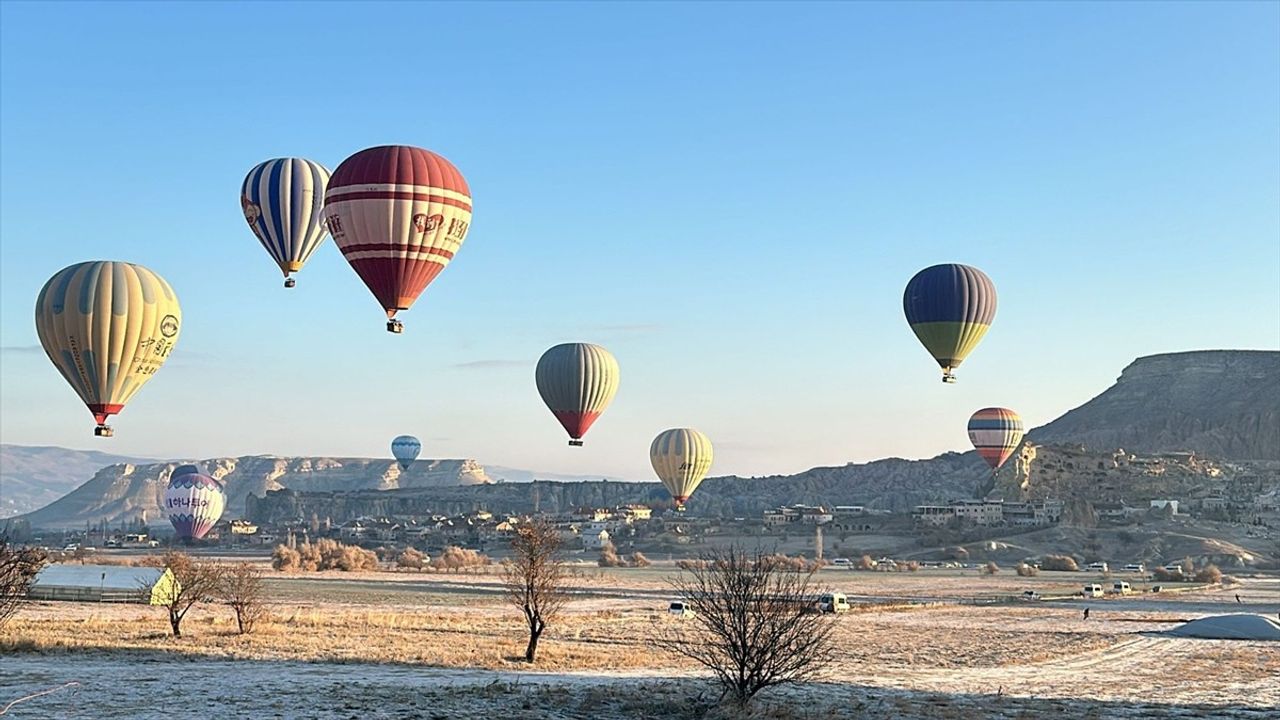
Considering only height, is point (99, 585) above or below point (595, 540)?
below

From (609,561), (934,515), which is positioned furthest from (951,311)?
(934,515)

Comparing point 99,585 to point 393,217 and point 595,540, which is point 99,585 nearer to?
point 393,217

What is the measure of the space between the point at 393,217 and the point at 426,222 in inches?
49.7

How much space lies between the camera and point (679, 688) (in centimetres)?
3209

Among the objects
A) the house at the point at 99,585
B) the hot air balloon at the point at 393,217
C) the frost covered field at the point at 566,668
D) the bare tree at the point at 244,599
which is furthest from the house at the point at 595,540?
the hot air balloon at the point at 393,217

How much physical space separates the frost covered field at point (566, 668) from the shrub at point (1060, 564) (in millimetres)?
63545

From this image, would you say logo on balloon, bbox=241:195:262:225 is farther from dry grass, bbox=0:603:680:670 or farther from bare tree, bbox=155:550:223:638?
dry grass, bbox=0:603:680:670

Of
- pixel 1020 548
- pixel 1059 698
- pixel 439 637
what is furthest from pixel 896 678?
pixel 1020 548

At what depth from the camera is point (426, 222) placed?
50062 mm

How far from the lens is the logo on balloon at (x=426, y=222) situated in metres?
49.8

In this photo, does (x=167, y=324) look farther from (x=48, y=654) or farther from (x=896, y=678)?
(x=896, y=678)

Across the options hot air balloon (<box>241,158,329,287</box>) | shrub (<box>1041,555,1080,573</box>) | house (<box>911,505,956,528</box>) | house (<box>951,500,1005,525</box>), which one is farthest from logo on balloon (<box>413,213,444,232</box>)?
house (<box>951,500,1005,525</box>)

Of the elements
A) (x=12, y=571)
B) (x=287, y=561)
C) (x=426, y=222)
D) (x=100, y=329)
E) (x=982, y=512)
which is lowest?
(x=12, y=571)

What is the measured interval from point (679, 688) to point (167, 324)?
36.6 metres
